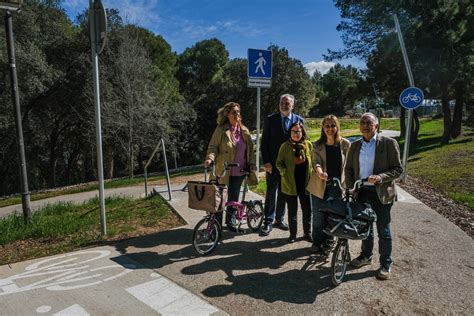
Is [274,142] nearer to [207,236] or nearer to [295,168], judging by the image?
[295,168]

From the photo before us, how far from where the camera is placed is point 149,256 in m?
4.38

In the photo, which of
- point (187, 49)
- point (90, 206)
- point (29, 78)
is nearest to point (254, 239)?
point (90, 206)

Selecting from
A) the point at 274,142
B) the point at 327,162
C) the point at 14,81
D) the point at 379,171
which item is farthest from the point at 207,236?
the point at 14,81

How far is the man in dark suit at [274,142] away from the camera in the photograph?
15.7 ft

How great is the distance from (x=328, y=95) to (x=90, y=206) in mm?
75019

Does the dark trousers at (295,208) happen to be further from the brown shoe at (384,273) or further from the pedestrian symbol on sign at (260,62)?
the pedestrian symbol on sign at (260,62)

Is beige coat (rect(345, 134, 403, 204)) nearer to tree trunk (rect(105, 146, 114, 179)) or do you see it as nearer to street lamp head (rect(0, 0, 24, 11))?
street lamp head (rect(0, 0, 24, 11))

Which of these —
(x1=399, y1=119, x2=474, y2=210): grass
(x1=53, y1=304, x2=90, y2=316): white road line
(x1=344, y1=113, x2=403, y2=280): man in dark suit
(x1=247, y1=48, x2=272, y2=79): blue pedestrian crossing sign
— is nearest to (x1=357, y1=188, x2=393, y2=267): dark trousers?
(x1=344, y1=113, x2=403, y2=280): man in dark suit

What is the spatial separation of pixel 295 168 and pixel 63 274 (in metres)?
2.86

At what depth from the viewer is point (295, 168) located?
4.61 m

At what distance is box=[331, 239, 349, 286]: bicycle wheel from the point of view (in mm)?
3580

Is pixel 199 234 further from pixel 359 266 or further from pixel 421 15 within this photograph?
pixel 421 15

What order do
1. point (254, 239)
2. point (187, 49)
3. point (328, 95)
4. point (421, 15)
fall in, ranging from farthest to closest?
point (328, 95), point (187, 49), point (421, 15), point (254, 239)

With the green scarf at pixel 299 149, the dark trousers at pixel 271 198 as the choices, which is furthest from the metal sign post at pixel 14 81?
the green scarf at pixel 299 149
